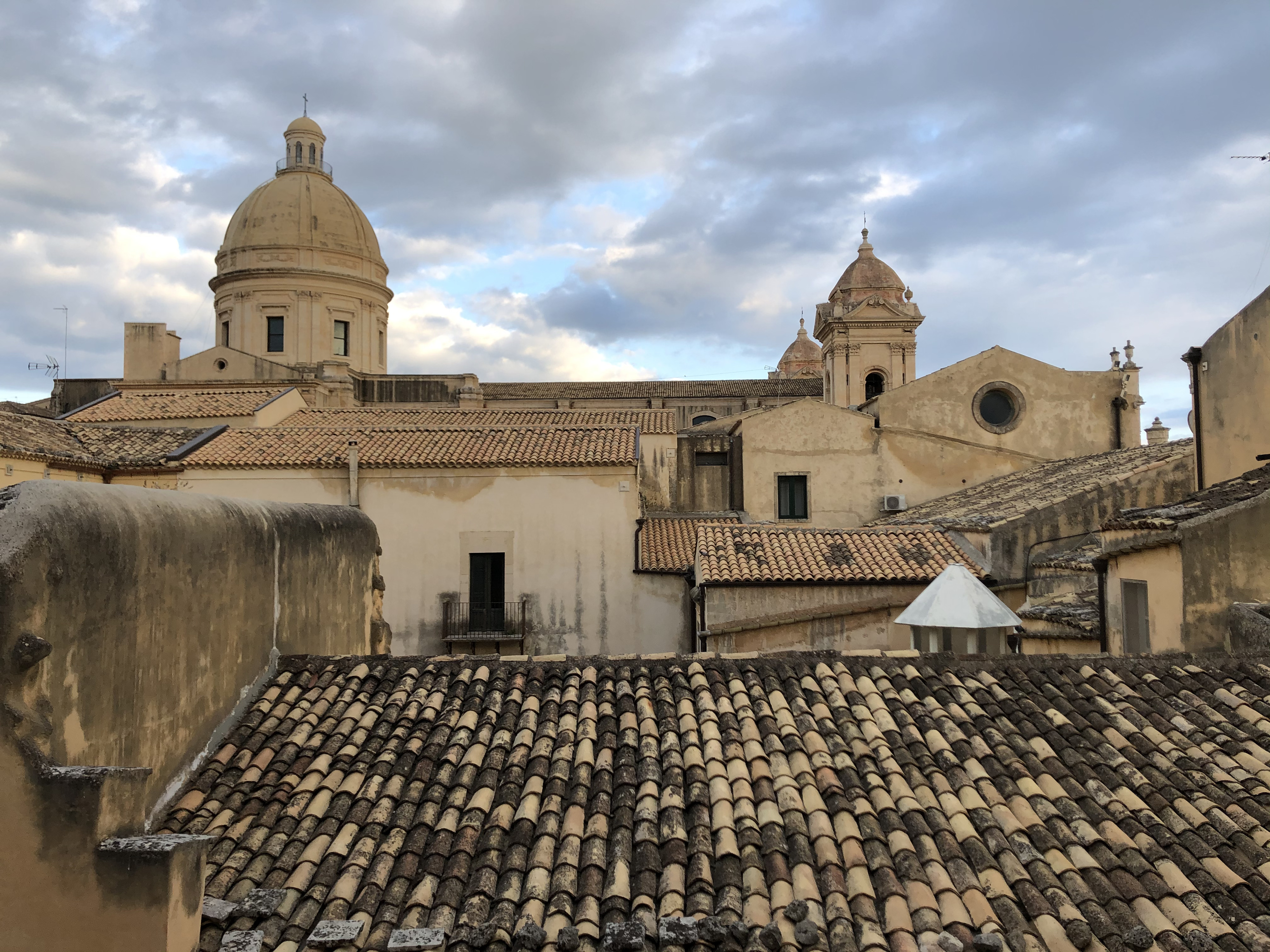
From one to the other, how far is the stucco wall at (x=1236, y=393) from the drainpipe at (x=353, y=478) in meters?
13.8

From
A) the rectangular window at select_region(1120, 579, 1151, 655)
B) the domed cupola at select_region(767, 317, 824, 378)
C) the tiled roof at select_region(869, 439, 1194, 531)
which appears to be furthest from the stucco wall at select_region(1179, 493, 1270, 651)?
the domed cupola at select_region(767, 317, 824, 378)

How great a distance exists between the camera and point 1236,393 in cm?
1076

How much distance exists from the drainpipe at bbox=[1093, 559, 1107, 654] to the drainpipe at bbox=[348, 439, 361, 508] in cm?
1235

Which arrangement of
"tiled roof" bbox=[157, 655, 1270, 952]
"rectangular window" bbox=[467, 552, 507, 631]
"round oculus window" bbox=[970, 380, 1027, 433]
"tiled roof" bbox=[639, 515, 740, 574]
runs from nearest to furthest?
"tiled roof" bbox=[157, 655, 1270, 952] → "tiled roof" bbox=[639, 515, 740, 574] → "rectangular window" bbox=[467, 552, 507, 631] → "round oculus window" bbox=[970, 380, 1027, 433]

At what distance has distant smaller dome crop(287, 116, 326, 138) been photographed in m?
36.5

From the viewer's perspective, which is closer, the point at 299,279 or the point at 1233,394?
the point at 1233,394

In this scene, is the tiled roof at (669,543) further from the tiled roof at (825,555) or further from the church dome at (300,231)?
the church dome at (300,231)

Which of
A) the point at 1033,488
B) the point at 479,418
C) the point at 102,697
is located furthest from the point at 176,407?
the point at 1033,488

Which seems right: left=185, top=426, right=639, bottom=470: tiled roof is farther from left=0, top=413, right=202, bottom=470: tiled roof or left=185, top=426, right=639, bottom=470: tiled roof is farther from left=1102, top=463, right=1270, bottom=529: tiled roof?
left=1102, top=463, right=1270, bottom=529: tiled roof

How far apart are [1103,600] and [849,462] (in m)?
12.7

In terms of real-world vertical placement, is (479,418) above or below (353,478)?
above

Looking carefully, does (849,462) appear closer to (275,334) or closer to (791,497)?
(791,497)

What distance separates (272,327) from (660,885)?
33.8 metres

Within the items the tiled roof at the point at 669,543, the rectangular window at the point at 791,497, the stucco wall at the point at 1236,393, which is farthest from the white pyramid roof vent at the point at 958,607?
the rectangular window at the point at 791,497
